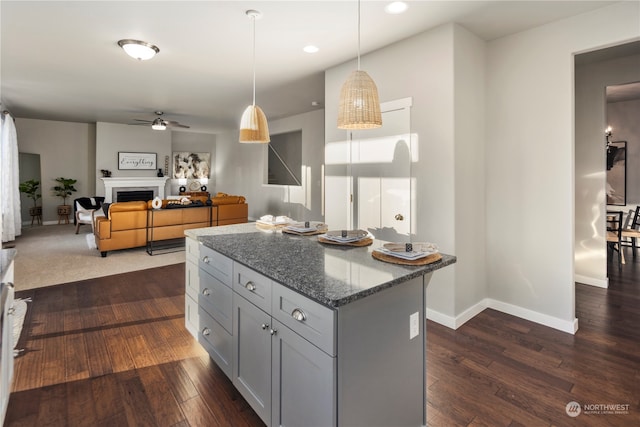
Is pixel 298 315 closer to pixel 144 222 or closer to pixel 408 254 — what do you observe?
pixel 408 254

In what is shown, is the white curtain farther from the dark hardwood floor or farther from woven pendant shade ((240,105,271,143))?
woven pendant shade ((240,105,271,143))

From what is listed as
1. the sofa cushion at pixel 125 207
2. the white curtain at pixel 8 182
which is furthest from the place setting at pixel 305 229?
the white curtain at pixel 8 182

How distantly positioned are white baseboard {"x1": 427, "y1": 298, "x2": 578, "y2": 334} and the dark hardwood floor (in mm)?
66

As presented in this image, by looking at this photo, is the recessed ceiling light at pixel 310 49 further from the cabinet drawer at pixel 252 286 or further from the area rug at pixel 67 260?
the area rug at pixel 67 260

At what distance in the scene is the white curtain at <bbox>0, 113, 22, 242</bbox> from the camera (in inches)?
237

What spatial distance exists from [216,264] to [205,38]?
7.95 feet

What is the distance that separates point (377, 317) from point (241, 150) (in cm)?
914

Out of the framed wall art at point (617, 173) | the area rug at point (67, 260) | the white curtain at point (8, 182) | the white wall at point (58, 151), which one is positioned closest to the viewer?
the area rug at point (67, 260)

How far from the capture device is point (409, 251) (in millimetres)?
1709

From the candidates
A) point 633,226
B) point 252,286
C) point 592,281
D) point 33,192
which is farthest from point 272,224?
point 33,192

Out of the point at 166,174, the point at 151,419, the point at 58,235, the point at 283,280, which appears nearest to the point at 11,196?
the point at 58,235

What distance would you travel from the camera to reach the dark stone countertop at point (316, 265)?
4.26ft

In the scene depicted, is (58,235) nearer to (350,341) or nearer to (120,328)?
(120,328)

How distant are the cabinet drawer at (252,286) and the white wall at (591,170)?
418 centimetres
